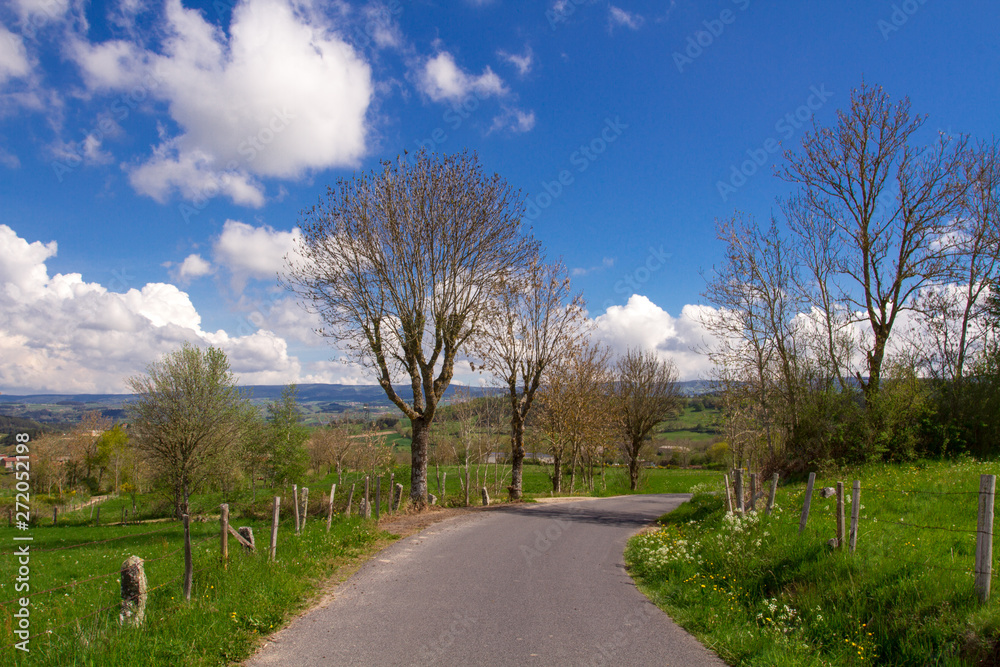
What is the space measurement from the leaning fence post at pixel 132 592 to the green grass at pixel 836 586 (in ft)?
22.8

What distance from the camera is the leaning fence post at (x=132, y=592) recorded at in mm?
6188

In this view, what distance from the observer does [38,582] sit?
15.1 metres

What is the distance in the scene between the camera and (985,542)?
558 centimetres

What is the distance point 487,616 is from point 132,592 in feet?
14.5

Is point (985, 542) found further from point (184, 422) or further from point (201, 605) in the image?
point (184, 422)

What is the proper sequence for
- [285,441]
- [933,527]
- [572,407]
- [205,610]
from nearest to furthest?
[205,610]
[933,527]
[572,407]
[285,441]

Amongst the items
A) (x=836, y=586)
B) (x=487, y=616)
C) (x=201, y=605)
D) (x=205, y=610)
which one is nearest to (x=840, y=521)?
(x=836, y=586)

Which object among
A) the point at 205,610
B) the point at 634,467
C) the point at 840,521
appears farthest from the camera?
the point at 634,467

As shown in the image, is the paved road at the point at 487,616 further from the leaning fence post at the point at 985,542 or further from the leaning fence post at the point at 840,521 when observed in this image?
the leaning fence post at the point at 840,521

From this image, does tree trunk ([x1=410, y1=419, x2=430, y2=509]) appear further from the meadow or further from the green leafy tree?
the green leafy tree

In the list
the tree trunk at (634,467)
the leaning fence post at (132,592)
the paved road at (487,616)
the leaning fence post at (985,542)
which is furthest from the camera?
the tree trunk at (634,467)

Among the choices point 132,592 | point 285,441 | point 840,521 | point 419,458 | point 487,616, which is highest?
point 840,521

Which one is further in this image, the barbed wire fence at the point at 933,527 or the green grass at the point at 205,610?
the barbed wire fence at the point at 933,527

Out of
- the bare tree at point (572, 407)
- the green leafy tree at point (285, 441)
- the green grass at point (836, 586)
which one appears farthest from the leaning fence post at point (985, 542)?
the green leafy tree at point (285, 441)
